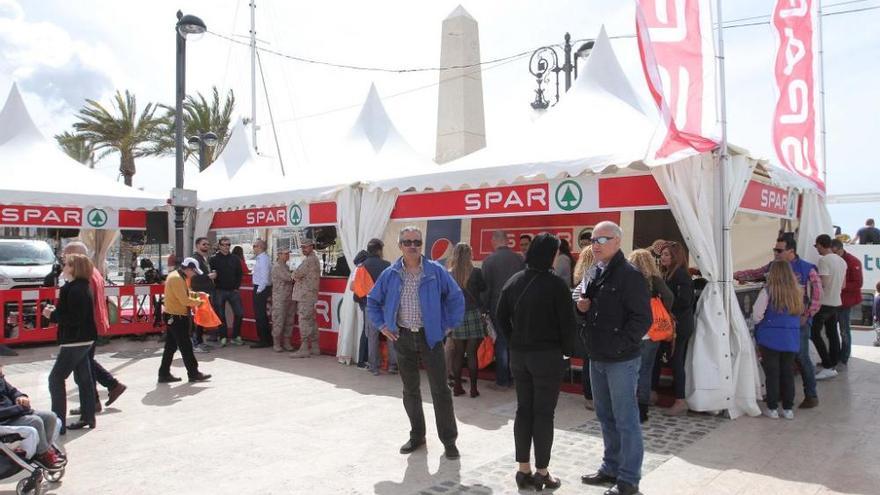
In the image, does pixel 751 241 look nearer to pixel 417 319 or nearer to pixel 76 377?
pixel 417 319

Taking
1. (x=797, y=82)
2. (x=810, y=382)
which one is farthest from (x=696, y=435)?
(x=797, y=82)

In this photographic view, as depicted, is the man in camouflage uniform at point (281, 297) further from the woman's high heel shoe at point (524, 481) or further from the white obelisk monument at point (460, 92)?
the white obelisk monument at point (460, 92)

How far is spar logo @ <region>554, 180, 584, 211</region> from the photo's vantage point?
21.2 ft

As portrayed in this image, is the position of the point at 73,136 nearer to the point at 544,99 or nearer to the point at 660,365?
the point at 544,99

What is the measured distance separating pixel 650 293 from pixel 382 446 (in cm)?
238

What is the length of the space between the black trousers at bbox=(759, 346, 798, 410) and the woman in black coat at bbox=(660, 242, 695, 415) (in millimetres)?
690

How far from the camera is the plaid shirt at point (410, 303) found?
4516 millimetres

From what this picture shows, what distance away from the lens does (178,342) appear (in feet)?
22.8

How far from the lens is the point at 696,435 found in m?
4.99

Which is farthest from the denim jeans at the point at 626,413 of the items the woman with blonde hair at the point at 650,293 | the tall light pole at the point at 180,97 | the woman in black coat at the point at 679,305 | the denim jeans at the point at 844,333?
the tall light pole at the point at 180,97

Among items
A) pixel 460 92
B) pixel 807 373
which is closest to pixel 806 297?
pixel 807 373

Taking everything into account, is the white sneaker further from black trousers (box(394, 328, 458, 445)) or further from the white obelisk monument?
the white obelisk monument

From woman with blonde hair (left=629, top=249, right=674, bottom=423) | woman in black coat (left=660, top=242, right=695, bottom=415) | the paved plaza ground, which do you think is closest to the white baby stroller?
the paved plaza ground

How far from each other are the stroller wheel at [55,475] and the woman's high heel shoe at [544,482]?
2964 millimetres
